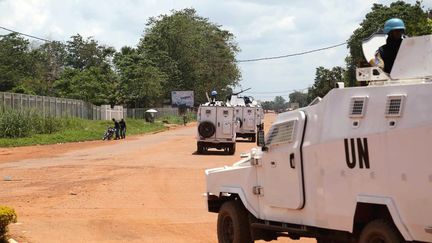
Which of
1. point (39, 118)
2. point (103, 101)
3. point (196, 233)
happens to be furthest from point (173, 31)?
point (196, 233)

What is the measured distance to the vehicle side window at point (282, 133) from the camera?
7.86 m

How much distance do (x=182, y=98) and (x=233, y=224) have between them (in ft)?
340

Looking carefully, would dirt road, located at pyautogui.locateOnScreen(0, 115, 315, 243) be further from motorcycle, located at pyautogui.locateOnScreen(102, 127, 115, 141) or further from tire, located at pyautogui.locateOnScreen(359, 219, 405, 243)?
motorcycle, located at pyautogui.locateOnScreen(102, 127, 115, 141)

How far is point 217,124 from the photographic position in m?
32.9

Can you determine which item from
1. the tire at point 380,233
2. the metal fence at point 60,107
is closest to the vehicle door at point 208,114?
the metal fence at point 60,107

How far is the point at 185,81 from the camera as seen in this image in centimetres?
11438

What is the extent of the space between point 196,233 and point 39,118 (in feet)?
127

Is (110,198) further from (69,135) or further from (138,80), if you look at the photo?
(138,80)

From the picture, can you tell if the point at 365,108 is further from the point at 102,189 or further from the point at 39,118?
the point at 39,118

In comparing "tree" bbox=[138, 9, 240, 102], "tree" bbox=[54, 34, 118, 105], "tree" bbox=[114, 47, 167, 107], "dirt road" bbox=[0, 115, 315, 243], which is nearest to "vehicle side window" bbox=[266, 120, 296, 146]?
"dirt road" bbox=[0, 115, 315, 243]

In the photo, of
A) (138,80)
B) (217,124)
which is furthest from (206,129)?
(138,80)

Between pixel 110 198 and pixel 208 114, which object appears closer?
pixel 110 198

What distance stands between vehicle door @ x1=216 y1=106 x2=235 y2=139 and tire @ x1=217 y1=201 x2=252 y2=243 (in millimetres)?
23236

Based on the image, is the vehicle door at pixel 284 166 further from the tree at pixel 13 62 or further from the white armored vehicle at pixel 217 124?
the tree at pixel 13 62
